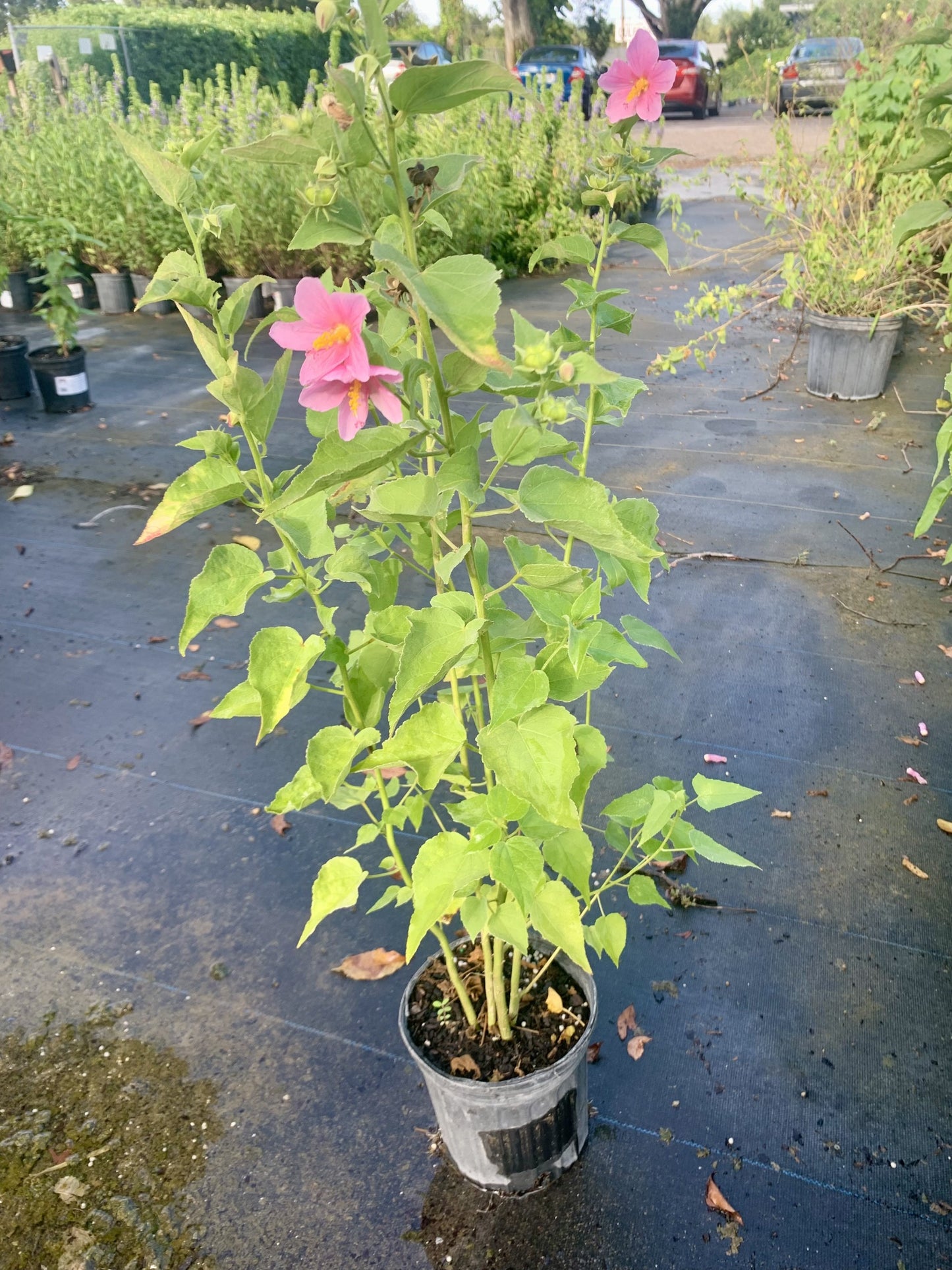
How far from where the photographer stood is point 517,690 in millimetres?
943

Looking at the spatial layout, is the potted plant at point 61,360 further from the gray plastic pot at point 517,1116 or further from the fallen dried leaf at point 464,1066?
the fallen dried leaf at point 464,1066

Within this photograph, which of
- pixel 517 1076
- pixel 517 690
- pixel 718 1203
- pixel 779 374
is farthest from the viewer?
pixel 779 374

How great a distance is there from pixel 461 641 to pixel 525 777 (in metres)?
0.15

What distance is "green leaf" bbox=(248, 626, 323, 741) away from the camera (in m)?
0.98

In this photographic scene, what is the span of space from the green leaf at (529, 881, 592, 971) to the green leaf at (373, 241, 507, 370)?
66 cm

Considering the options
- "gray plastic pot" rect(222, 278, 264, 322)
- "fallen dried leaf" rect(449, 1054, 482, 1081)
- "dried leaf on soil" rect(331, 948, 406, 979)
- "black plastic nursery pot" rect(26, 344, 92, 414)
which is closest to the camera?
"fallen dried leaf" rect(449, 1054, 482, 1081)

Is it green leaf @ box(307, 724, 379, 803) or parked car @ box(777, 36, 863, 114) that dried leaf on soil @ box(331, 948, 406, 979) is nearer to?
green leaf @ box(307, 724, 379, 803)

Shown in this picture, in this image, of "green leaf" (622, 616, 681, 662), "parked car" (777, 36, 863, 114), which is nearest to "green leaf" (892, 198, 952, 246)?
"green leaf" (622, 616, 681, 662)

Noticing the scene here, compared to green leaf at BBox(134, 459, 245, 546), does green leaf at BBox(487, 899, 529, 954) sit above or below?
below

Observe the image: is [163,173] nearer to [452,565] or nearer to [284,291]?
[452,565]

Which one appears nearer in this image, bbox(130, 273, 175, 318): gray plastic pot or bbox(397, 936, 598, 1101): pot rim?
bbox(397, 936, 598, 1101): pot rim

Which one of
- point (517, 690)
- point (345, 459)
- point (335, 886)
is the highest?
point (345, 459)

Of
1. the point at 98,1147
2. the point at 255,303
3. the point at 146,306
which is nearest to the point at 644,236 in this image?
the point at 98,1147

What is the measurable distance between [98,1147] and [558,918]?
37.9 inches
